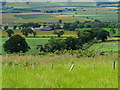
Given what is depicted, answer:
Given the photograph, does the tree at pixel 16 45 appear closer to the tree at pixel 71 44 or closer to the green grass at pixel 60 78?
the tree at pixel 71 44

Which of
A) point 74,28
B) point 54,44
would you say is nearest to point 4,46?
point 54,44

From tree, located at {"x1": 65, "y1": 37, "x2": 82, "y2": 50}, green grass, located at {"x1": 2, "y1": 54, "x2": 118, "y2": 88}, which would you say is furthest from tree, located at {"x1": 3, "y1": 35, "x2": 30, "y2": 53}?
green grass, located at {"x1": 2, "y1": 54, "x2": 118, "y2": 88}

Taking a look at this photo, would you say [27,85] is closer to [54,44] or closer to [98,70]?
[98,70]

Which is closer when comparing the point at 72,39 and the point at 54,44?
the point at 54,44

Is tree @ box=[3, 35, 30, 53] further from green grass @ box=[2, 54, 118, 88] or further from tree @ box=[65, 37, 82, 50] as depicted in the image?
green grass @ box=[2, 54, 118, 88]

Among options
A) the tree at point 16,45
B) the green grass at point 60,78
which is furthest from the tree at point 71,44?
the green grass at point 60,78

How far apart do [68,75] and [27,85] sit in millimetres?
1343

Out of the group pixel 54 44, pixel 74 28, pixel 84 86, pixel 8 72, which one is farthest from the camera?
pixel 74 28

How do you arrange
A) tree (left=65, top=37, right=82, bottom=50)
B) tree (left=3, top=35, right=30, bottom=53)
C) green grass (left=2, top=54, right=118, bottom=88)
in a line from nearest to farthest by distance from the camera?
1. green grass (left=2, top=54, right=118, bottom=88)
2. tree (left=3, top=35, right=30, bottom=53)
3. tree (left=65, top=37, right=82, bottom=50)

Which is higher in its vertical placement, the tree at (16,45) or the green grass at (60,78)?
the green grass at (60,78)

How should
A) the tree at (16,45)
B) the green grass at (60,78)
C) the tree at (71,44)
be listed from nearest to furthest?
the green grass at (60,78)
the tree at (16,45)
the tree at (71,44)

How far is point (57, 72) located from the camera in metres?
6.67

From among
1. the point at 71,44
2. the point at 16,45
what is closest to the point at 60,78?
the point at 16,45

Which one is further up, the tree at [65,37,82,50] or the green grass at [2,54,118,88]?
the green grass at [2,54,118,88]
